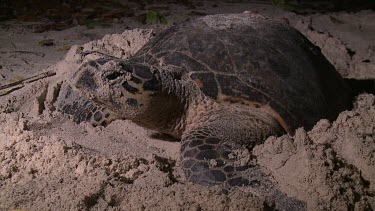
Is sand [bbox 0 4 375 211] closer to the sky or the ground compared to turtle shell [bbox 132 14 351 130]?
closer to the ground

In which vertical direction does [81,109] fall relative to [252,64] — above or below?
below

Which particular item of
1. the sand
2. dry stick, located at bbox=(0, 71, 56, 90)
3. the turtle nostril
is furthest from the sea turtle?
dry stick, located at bbox=(0, 71, 56, 90)

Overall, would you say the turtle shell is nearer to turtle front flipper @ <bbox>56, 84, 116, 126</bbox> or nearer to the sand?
the sand

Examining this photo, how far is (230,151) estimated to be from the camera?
6.18 ft

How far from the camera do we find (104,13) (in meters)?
5.14

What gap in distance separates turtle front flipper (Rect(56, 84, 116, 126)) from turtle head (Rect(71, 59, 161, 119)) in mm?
341

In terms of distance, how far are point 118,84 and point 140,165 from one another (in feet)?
1.43

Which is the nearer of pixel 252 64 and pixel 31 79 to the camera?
pixel 252 64

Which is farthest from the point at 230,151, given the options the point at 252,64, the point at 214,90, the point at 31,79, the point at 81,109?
the point at 31,79

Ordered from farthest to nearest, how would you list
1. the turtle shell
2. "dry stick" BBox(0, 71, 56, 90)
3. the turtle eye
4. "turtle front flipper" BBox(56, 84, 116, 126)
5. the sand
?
"dry stick" BBox(0, 71, 56, 90) → "turtle front flipper" BBox(56, 84, 116, 126) → the turtle shell → the turtle eye → the sand

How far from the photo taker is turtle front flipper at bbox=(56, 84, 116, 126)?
2314 millimetres

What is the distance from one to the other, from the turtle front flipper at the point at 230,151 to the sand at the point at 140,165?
0.04 metres

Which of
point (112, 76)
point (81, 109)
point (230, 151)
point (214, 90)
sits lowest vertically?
point (81, 109)

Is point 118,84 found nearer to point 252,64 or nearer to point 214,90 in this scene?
point 214,90
